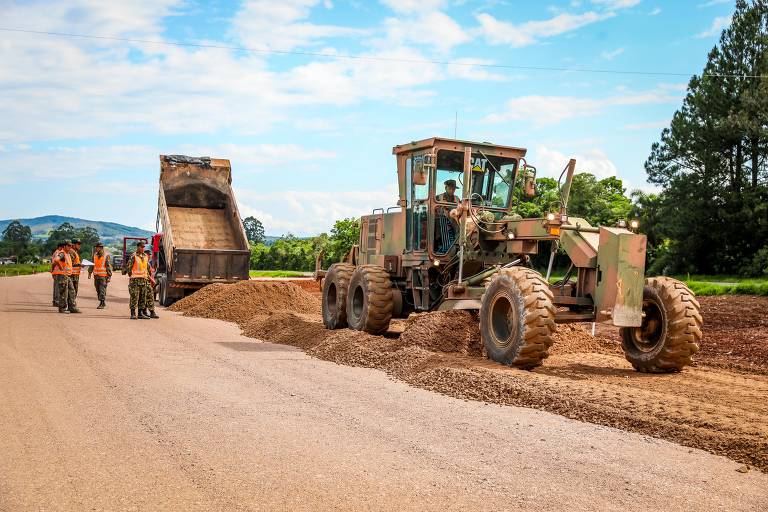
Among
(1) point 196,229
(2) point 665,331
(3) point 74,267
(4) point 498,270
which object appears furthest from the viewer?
(1) point 196,229

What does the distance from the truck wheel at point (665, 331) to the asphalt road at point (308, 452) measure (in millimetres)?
3025

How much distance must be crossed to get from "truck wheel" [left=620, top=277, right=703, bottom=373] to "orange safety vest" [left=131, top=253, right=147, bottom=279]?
11.0 meters

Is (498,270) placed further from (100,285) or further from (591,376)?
(100,285)

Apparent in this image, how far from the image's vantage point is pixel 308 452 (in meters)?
5.96

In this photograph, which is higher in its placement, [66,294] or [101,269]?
[101,269]

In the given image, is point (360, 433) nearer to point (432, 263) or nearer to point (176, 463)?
point (176, 463)

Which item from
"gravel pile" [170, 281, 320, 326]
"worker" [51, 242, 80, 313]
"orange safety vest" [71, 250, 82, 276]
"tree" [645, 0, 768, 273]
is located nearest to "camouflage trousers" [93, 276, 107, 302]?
"orange safety vest" [71, 250, 82, 276]

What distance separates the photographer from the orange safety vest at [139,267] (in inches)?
679

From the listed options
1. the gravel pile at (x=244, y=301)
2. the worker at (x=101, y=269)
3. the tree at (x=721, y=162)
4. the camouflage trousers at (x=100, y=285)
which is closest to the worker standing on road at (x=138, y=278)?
the gravel pile at (x=244, y=301)

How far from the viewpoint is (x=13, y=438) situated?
620 centimetres

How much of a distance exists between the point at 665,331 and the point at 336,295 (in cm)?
644

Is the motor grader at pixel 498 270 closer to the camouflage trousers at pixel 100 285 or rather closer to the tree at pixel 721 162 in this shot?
the camouflage trousers at pixel 100 285

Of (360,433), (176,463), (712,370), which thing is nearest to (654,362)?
(712,370)

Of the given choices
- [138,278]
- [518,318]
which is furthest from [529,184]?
[138,278]
